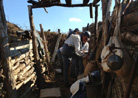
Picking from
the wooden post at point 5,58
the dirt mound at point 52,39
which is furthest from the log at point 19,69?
the dirt mound at point 52,39

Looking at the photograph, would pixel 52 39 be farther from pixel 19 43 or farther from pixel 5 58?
pixel 5 58

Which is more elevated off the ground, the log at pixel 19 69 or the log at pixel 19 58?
the log at pixel 19 58

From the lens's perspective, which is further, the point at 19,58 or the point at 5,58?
the point at 19,58

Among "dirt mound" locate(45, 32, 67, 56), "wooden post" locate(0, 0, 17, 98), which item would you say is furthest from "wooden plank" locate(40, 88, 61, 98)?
"dirt mound" locate(45, 32, 67, 56)

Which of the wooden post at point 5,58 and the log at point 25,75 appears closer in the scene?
the wooden post at point 5,58

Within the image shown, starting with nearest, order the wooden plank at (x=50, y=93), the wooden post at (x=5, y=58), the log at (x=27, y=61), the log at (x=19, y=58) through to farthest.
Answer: the wooden post at (x=5, y=58) → the log at (x=19, y=58) → the wooden plank at (x=50, y=93) → the log at (x=27, y=61)

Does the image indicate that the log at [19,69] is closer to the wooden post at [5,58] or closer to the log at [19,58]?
the log at [19,58]

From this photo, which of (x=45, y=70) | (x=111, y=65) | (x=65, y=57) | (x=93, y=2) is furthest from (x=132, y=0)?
(x=45, y=70)

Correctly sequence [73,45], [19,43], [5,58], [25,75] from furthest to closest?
[73,45], [19,43], [25,75], [5,58]

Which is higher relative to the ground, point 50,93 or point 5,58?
point 5,58

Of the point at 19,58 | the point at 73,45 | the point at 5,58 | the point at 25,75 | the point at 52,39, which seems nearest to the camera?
the point at 5,58

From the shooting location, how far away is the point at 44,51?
6586mm

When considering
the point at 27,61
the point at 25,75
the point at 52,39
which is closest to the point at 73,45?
the point at 27,61

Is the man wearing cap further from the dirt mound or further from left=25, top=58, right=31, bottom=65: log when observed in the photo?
the dirt mound
